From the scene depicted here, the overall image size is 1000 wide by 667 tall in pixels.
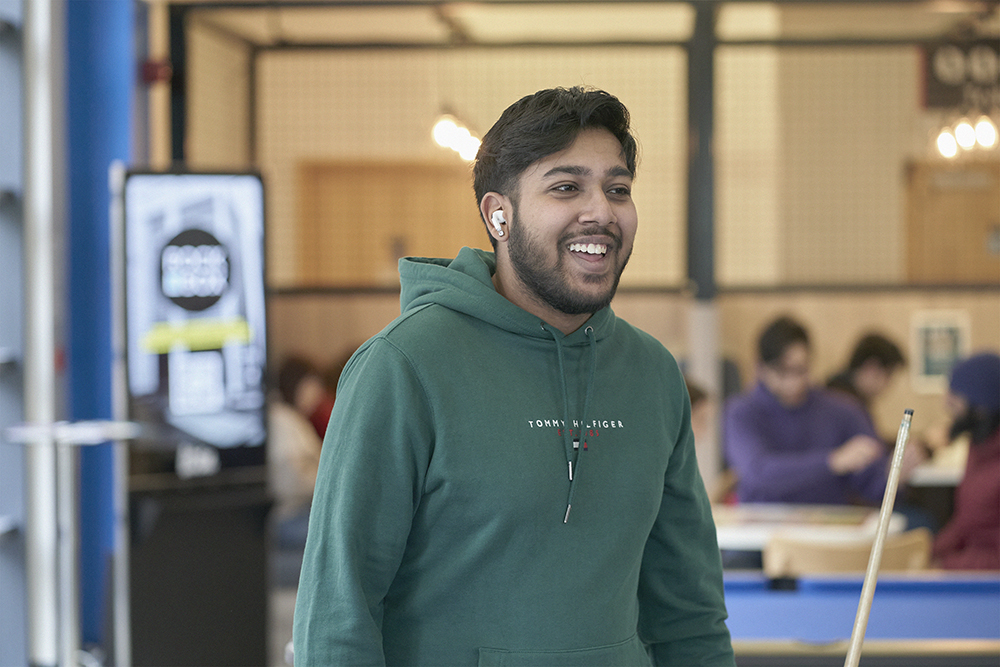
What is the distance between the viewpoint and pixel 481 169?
4.97ft

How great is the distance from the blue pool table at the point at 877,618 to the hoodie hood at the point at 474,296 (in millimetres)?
1546

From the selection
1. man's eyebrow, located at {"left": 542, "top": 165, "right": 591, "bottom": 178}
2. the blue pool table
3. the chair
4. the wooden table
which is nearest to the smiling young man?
man's eyebrow, located at {"left": 542, "top": 165, "right": 591, "bottom": 178}

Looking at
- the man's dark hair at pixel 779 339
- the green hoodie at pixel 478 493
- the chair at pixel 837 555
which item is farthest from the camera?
the man's dark hair at pixel 779 339

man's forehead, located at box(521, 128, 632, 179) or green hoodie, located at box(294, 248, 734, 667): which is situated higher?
man's forehead, located at box(521, 128, 632, 179)

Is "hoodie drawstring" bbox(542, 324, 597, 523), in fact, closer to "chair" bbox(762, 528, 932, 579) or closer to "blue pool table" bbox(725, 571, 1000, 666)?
"blue pool table" bbox(725, 571, 1000, 666)

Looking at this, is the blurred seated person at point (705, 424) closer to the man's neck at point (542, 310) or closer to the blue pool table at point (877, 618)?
the blue pool table at point (877, 618)

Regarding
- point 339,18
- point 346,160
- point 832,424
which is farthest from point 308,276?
point 832,424

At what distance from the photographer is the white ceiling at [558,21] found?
Result: 19.8 ft

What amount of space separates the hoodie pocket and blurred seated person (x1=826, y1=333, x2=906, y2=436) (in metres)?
4.67

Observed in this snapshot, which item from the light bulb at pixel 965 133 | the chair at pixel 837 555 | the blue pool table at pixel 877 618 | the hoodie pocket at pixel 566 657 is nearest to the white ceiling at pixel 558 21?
the light bulb at pixel 965 133

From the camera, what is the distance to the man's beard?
1421 millimetres

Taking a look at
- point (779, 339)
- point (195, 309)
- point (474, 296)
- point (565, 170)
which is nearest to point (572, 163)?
point (565, 170)

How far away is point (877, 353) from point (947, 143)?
1190 millimetres

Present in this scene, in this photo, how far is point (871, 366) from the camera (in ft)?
19.2
